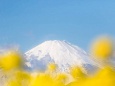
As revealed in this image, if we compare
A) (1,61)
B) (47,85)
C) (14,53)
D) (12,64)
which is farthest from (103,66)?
(1,61)

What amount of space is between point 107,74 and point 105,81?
0.19m

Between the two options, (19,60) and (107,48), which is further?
(19,60)

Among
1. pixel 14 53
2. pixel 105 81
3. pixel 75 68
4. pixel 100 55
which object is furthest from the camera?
pixel 75 68

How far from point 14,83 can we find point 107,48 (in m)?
2.78

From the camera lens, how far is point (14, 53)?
553 cm

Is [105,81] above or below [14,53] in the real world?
below

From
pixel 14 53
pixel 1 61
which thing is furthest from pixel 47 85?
pixel 1 61

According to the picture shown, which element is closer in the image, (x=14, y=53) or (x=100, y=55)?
(x=100, y=55)

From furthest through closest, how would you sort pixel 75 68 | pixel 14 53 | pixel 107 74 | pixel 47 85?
1. pixel 75 68
2. pixel 14 53
3. pixel 47 85
4. pixel 107 74

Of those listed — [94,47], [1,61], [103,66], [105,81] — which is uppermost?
[1,61]

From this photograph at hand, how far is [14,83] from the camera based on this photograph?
507 centimetres

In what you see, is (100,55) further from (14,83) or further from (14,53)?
(14,53)

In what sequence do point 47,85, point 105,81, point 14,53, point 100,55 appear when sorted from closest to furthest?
point 105,81
point 100,55
point 47,85
point 14,53

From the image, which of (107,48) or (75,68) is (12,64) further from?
(107,48)
